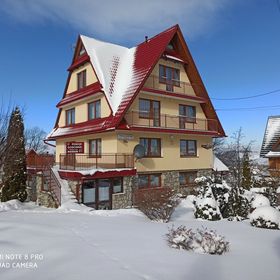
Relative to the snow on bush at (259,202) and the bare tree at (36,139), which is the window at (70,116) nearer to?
the snow on bush at (259,202)

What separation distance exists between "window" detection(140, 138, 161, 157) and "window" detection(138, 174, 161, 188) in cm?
145

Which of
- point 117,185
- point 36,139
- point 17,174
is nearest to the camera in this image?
point 117,185

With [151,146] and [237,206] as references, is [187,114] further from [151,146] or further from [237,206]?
[237,206]

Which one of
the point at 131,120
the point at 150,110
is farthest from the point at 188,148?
the point at 131,120

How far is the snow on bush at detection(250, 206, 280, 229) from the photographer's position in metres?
10.2

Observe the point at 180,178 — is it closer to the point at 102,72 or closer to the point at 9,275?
the point at 102,72

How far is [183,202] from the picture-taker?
18.8 metres

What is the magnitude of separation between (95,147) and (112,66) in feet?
20.6

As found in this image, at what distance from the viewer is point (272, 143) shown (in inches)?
1261

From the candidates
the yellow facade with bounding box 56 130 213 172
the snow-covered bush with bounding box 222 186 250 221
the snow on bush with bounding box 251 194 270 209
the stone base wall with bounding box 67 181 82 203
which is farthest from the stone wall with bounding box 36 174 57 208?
the snow on bush with bounding box 251 194 270 209

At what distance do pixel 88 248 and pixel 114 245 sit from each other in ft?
1.99

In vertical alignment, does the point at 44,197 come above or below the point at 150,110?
below

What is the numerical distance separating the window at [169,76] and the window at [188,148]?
14.3 feet

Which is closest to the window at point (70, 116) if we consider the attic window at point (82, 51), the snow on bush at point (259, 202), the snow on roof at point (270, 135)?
the attic window at point (82, 51)
